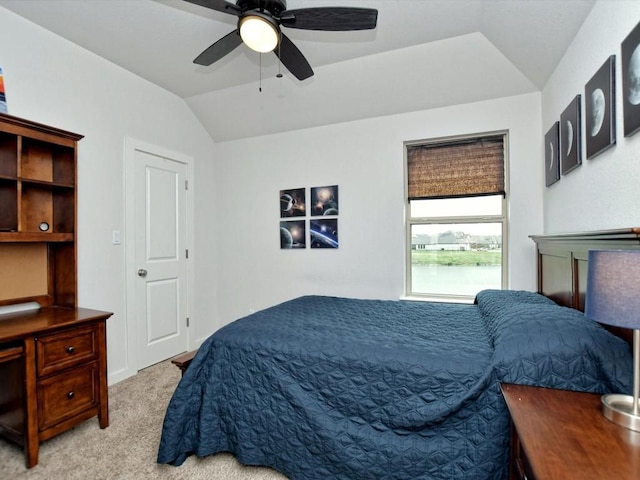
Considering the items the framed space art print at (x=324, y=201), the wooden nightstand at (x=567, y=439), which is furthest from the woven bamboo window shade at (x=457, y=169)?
the wooden nightstand at (x=567, y=439)

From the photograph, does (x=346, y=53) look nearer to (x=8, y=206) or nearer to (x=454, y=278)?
(x=454, y=278)

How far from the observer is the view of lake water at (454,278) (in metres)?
3.18

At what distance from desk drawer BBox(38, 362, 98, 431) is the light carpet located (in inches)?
7.8

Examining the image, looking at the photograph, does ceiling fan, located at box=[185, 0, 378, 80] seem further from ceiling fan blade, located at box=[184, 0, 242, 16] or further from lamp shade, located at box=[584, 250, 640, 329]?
lamp shade, located at box=[584, 250, 640, 329]

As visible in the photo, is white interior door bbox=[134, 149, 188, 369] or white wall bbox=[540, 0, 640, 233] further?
white interior door bbox=[134, 149, 188, 369]

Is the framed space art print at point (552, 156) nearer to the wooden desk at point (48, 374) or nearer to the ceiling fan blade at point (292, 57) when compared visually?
the ceiling fan blade at point (292, 57)

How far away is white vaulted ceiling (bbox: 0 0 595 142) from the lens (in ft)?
7.30

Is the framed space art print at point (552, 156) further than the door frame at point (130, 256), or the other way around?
the door frame at point (130, 256)

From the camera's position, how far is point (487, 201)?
125 inches

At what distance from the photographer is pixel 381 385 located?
4.89 feet

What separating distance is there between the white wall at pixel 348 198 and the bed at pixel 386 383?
1.20 metres

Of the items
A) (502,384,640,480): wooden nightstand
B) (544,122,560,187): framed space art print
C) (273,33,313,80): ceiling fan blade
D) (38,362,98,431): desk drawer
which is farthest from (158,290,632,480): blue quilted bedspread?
(273,33,313,80): ceiling fan blade

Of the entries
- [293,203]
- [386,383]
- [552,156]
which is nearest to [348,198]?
[293,203]

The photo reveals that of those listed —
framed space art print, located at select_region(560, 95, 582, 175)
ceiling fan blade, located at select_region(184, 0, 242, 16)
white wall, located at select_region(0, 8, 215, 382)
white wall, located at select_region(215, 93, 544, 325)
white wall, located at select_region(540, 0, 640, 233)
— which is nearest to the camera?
white wall, located at select_region(540, 0, 640, 233)
